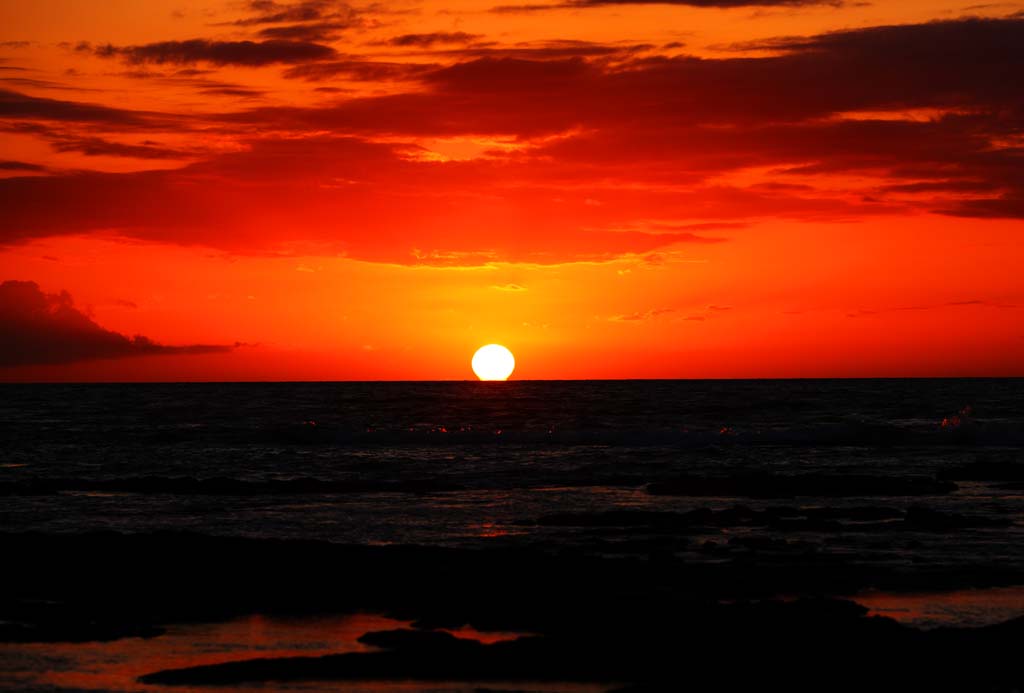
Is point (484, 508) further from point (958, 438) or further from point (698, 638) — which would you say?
point (958, 438)

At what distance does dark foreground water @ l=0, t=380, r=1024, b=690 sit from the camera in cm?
1933

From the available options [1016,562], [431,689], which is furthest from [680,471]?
[431,689]

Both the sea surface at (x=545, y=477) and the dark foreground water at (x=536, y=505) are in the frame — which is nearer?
the dark foreground water at (x=536, y=505)

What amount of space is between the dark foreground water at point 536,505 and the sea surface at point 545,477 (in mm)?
171

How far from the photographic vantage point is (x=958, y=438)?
68.5 metres

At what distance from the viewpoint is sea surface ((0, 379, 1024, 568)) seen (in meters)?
29.0

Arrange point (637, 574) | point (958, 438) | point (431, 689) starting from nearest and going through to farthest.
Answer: point (431, 689)
point (637, 574)
point (958, 438)

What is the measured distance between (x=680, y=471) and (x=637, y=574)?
27.8 m

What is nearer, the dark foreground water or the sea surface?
the dark foreground water

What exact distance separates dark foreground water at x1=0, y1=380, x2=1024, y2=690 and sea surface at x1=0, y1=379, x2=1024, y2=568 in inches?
6.7

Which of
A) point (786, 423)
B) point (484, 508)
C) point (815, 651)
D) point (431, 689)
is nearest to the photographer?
point (431, 689)

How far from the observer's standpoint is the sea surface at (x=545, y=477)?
1143 inches

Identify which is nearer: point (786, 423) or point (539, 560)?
point (539, 560)

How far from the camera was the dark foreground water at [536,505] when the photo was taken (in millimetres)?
19328
